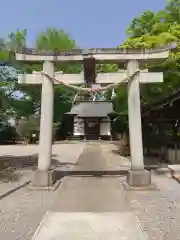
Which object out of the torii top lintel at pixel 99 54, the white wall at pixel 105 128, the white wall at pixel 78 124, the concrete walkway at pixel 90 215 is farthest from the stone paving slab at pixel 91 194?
the white wall at pixel 78 124

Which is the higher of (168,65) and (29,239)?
(168,65)

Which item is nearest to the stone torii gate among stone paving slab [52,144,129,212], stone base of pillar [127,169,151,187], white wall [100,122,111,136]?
stone base of pillar [127,169,151,187]

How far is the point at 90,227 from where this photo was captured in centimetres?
620

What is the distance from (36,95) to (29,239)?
36059 mm

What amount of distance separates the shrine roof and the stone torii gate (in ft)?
118

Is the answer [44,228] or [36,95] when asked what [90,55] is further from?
[36,95]

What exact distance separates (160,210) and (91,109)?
141ft

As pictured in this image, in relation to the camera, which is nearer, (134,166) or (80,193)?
(80,193)

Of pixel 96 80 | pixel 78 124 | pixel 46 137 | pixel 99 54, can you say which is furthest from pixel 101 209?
pixel 78 124

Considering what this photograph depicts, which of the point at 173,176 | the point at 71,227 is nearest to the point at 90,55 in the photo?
the point at 173,176

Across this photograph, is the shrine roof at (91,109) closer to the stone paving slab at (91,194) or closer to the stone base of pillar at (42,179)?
the stone paving slab at (91,194)

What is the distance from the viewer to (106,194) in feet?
31.2

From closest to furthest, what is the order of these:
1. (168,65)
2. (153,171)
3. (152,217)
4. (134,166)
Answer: (152,217), (134,166), (153,171), (168,65)

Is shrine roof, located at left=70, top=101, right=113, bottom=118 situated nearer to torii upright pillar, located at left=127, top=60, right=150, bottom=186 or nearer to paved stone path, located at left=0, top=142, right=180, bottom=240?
torii upright pillar, located at left=127, top=60, right=150, bottom=186
